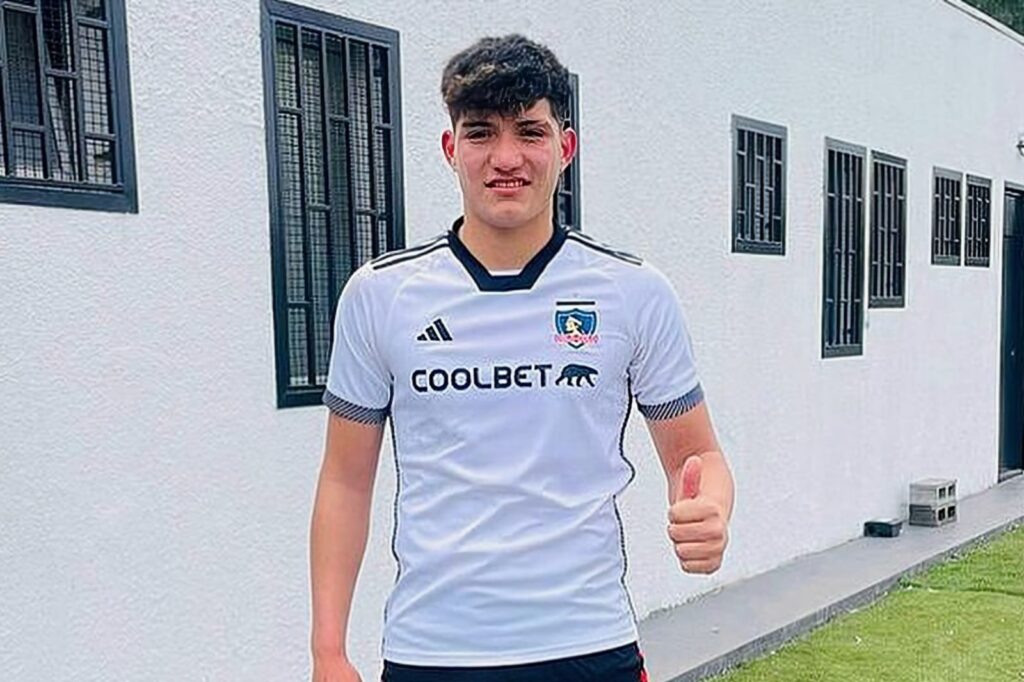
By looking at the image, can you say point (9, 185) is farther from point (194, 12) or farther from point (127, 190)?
point (194, 12)

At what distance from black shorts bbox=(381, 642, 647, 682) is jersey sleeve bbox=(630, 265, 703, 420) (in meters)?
0.38

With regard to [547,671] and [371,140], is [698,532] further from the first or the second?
[371,140]

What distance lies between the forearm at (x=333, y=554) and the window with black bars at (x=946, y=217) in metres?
7.12

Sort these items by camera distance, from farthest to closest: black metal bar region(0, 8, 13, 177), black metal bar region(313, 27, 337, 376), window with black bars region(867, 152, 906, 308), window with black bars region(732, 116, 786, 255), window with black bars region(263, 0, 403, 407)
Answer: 1. window with black bars region(867, 152, 906, 308)
2. window with black bars region(732, 116, 786, 255)
3. black metal bar region(313, 27, 337, 376)
4. window with black bars region(263, 0, 403, 407)
5. black metal bar region(0, 8, 13, 177)

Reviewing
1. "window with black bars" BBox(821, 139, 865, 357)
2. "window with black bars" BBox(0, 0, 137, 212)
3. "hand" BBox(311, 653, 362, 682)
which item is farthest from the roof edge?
"hand" BBox(311, 653, 362, 682)

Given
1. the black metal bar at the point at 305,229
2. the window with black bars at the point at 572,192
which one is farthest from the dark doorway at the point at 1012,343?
the black metal bar at the point at 305,229

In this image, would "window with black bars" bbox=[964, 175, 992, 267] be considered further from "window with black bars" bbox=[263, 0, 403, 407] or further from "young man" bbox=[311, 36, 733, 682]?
"young man" bbox=[311, 36, 733, 682]

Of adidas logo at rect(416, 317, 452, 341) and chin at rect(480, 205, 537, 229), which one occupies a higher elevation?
chin at rect(480, 205, 537, 229)

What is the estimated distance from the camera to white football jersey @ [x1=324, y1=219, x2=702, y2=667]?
1627 mm

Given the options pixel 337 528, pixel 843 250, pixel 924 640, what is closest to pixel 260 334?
pixel 337 528

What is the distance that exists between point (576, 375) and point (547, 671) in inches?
17.7

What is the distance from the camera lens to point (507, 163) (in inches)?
64.8

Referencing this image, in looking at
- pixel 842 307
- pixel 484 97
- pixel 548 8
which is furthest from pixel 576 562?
pixel 842 307

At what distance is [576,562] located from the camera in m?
1.66
